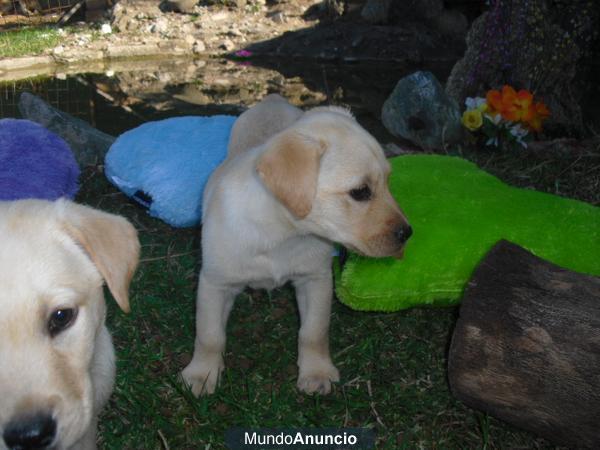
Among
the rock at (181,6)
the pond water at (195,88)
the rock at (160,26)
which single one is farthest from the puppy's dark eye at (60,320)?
the rock at (181,6)

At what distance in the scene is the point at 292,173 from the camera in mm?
2572

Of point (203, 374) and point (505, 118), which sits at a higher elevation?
point (505, 118)

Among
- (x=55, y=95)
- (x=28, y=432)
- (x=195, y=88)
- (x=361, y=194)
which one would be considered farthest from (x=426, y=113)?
(x=55, y=95)

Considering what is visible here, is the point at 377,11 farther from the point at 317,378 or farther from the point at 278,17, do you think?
the point at 317,378

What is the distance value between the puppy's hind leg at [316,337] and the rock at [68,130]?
9.70 ft

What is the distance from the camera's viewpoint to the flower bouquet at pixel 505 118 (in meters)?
5.48

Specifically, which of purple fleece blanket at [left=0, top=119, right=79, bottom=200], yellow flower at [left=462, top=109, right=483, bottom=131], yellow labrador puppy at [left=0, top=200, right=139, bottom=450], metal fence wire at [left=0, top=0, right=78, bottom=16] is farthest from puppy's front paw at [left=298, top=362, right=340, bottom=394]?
metal fence wire at [left=0, top=0, right=78, bottom=16]

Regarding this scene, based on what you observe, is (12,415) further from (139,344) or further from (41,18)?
(41,18)

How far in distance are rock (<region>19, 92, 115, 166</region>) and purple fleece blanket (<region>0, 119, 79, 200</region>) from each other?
3.33 feet

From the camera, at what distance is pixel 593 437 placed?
221 centimetres

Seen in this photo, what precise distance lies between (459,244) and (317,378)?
0.89 meters

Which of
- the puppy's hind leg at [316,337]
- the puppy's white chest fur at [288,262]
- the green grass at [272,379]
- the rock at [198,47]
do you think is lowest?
the rock at [198,47]

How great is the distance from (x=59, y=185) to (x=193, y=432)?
2.09 meters

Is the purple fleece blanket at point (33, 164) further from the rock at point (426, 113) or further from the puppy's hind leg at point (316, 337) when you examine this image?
the rock at point (426, 113)
